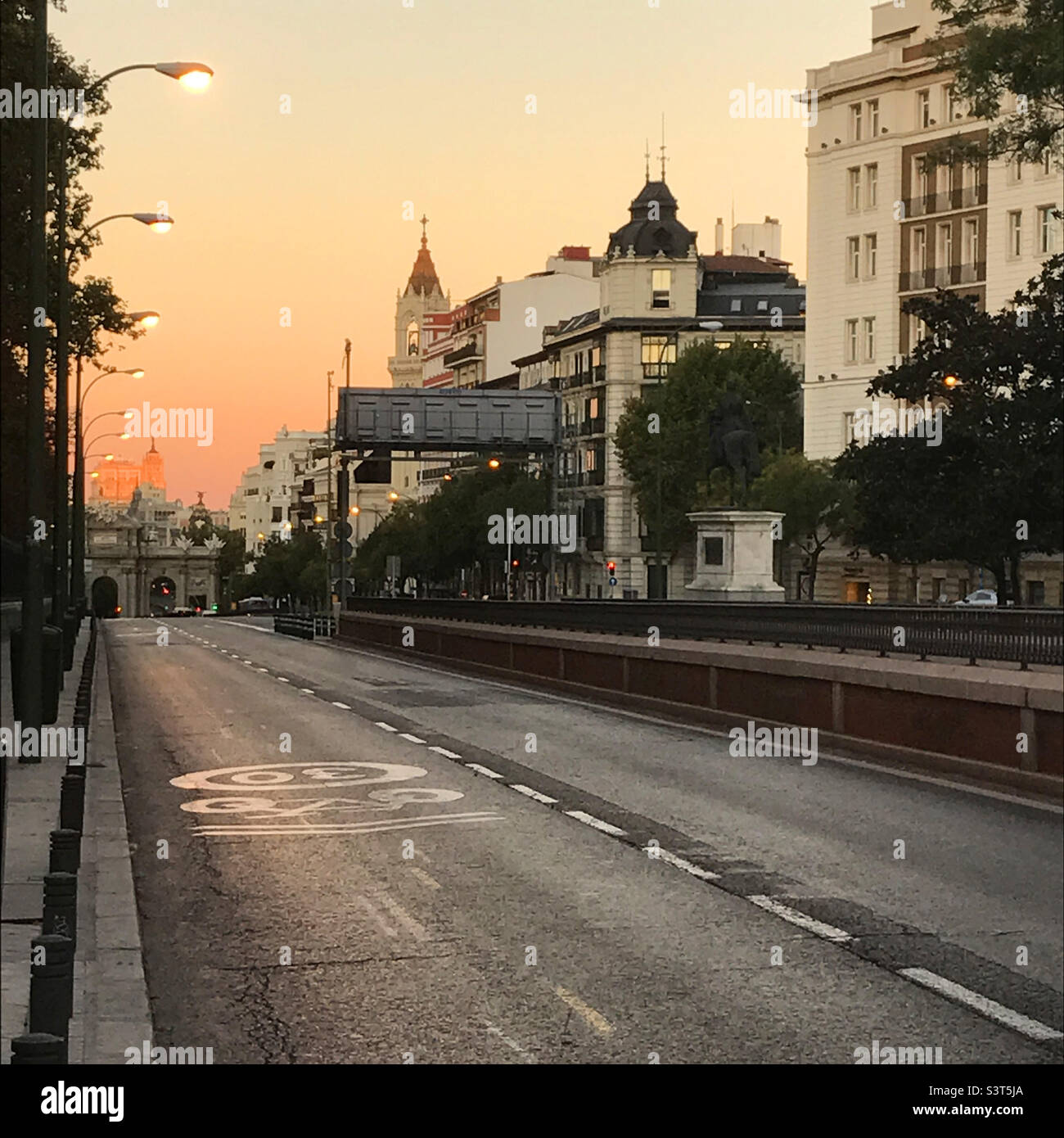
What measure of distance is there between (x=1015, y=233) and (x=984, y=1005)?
246ft

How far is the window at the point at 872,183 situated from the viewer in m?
87.4

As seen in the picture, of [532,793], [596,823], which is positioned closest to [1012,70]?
[532,793]

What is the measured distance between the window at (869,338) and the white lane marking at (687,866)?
7432 cm

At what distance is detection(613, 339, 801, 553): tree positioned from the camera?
3730 inches

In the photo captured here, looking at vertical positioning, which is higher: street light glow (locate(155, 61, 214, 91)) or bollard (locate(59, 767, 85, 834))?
street light glow (locate(155, 61, 214, 91))

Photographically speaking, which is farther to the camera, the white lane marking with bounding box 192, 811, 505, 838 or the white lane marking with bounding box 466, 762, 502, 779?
the white lane marking with bounding box 466, 762, 502, 779

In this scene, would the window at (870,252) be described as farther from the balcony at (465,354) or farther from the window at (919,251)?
the balcony at (465,354)

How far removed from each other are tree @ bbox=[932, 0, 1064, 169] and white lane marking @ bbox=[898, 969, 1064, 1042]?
2611cm

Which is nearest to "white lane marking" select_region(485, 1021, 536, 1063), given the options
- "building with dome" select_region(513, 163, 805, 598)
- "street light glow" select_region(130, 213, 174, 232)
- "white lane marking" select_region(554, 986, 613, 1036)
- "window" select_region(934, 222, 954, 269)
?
"white lane marking" select_region(554, 986, 613, 1036)

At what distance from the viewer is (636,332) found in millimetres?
120625

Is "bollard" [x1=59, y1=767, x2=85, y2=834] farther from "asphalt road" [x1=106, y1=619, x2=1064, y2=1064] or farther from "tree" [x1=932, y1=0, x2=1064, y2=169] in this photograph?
"tree" [x1=932, y1=0, x2=1064, y2=169]

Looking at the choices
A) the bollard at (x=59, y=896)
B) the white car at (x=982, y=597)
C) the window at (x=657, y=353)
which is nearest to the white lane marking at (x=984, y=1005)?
the bollard at (x=59, y=896)

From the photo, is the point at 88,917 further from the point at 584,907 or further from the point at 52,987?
the point at 52,987
